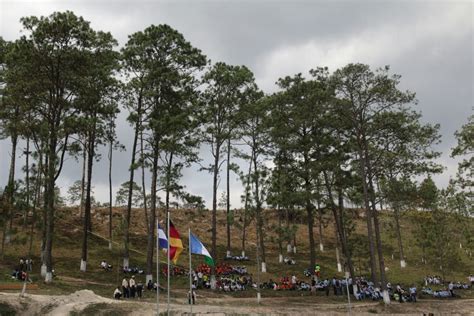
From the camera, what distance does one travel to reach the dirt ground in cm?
2036

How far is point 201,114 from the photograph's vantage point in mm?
33625

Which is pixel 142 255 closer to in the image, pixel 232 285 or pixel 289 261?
pixel 232 285

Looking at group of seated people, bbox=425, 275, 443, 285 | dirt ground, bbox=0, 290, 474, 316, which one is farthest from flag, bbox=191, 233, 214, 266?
group of seated people, bbox=425, 275, 443, 285

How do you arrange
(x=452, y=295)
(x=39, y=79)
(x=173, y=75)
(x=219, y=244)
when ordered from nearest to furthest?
(x=39, y=79)
(x=173, y=75)
(x=452, y=295)
(x=219, y=244)

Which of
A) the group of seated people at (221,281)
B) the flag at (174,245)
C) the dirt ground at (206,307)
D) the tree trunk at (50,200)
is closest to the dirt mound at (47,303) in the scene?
the dirt ground at (206,307)

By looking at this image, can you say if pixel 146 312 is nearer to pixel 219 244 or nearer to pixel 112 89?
pixel 112 89

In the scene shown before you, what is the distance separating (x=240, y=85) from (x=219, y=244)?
25.3 metres

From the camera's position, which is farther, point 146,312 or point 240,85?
point 240,85

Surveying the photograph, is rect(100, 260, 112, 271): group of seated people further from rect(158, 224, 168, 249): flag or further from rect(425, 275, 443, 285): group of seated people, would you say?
rect(425, 275, 443, 285): group of seated people

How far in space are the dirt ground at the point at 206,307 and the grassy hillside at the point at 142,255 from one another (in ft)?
10.2

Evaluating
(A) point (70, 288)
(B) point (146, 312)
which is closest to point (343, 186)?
(B) point (146, 312)

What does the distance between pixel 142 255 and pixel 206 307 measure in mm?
21448

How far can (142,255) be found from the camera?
42812mm

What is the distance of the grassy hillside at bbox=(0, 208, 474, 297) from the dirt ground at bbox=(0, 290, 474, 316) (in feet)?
10.2
